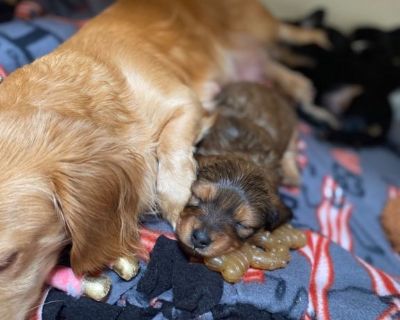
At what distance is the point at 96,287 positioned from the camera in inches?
58.4

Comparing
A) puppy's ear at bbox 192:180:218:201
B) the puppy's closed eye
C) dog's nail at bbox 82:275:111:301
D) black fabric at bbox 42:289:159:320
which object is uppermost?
the puppy's closed eye

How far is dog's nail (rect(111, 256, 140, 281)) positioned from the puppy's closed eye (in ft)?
1.09

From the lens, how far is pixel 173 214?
172 cm

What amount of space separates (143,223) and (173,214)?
0.10 meters

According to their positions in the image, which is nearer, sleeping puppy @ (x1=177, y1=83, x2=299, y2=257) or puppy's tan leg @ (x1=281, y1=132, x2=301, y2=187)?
sleeping puppy @ (x1=177, y1=83, x2=299, y2=257)

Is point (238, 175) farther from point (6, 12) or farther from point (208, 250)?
point (6, 12)

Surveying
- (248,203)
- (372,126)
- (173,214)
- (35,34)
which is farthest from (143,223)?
(372,126)

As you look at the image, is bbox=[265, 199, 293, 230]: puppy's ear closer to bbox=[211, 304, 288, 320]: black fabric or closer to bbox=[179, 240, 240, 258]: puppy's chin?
bbox=[179, 240, 240, 258]: puppy's chin

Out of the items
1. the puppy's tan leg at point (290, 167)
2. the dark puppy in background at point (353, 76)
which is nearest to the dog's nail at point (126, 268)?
the puppy's tan leg at point (290, 167)

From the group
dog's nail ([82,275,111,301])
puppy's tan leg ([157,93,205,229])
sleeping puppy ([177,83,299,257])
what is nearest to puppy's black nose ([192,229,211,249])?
sleeping puppy ([177,83,299,257])

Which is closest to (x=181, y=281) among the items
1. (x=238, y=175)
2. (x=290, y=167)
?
(x=238, y=175)

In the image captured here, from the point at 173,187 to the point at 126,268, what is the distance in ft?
1.07

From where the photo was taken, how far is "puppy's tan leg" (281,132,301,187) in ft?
7.79

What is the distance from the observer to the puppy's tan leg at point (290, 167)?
2373mm
